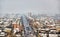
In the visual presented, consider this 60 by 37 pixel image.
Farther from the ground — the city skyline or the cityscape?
the city skyline

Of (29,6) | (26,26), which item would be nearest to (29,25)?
(26,26)

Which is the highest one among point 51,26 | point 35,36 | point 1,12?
point 1,12

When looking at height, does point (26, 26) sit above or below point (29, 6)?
below

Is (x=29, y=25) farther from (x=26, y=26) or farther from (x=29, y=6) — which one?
(x=29, y=6)

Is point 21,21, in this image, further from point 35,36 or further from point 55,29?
point 55,29

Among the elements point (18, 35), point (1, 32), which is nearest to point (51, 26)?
point (18, 35)

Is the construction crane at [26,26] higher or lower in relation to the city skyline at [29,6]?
lower

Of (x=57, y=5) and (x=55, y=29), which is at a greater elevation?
(x=57, y=5)

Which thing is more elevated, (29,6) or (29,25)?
(29,6)

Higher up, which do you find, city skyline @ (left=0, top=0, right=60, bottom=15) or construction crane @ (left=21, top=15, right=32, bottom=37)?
city skyline @ (left=0, top=0, right=60, bottom=15)

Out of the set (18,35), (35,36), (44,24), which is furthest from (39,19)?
(18,35)
